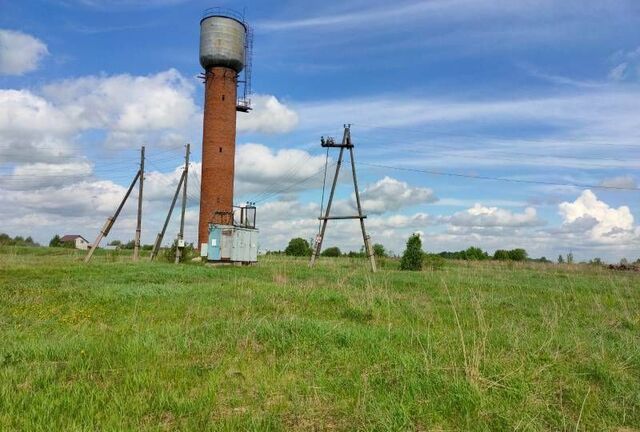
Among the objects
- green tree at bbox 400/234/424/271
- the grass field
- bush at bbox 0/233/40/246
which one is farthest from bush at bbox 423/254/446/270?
bush at bbox 0/233/40/246

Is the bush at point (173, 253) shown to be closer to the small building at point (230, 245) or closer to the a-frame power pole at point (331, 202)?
the small building at point (230, 245)

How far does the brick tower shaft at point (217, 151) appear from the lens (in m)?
36.7

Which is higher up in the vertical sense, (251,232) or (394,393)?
(251,232)

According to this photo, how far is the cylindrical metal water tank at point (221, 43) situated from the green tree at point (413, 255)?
20.7m

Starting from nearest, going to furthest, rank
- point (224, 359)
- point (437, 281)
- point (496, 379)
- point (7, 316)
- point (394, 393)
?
point (394, 393) → point (496, 379) → point (224, 359) → point (7, 316) → point (437, 281)

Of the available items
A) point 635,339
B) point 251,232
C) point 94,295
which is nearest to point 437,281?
point 635,339

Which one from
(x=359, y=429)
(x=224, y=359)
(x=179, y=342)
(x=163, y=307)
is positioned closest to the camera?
(x=359, y=429)

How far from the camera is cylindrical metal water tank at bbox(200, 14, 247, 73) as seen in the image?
38406 mm

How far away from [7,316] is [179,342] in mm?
4289

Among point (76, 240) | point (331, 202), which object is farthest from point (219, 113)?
point (76, 240)

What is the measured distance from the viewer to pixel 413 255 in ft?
92.6

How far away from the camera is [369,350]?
5.88 meters

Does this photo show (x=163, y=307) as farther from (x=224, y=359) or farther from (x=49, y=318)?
(x=224, y=359)

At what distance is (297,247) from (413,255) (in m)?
28.6
